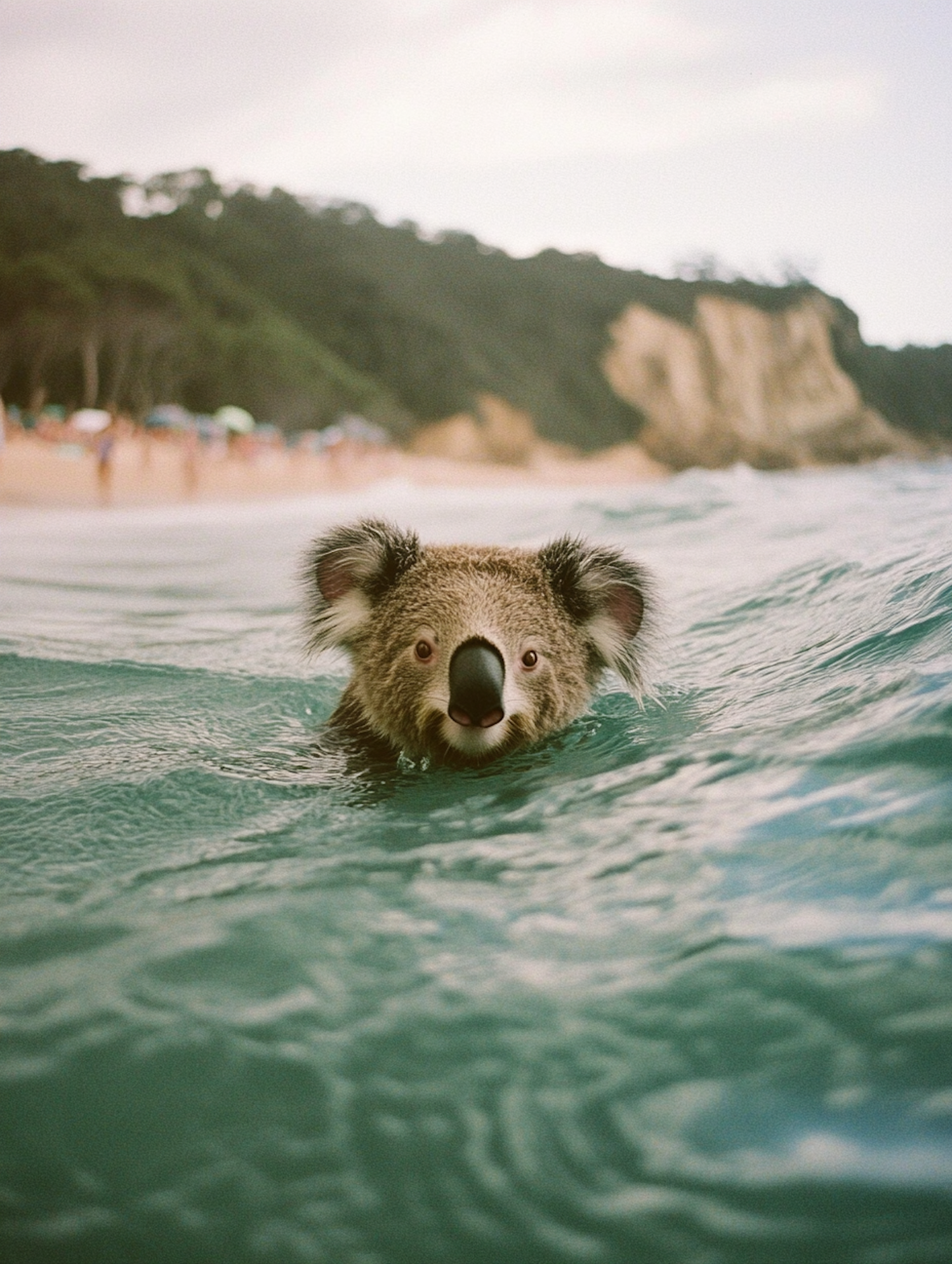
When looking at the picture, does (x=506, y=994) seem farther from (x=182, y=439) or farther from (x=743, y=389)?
(x=743, y=389)

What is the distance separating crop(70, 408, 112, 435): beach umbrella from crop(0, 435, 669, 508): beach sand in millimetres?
323

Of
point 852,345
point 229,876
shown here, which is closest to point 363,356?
point 852,345

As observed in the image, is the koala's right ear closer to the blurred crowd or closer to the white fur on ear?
the white fur on ear

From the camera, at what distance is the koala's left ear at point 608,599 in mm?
2578

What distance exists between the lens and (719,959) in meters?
1.19

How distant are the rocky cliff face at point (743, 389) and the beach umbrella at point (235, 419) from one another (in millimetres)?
18601

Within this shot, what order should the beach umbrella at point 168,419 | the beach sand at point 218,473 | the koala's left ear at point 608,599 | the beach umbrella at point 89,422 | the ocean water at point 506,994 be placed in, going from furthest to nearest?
the beach umbrella at point 168,419 → the beach umbrella at point 89,422 → the beach sand at point 218,473 → the koala's left ear at point 608,599 → the ocean water at point 506,994

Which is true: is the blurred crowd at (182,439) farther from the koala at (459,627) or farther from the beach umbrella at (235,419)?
the koala at (459,627)

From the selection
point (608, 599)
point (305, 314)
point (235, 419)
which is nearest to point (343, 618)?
point (608, 599)

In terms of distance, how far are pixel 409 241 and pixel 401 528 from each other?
31325mm

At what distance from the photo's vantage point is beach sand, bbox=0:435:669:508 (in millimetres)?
11758

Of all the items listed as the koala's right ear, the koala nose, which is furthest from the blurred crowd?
the koala nose

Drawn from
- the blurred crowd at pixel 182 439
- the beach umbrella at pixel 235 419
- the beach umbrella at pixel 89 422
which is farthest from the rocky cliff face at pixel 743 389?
the beach umbrella at pixel 89 422

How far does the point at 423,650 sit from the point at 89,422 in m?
12.2
